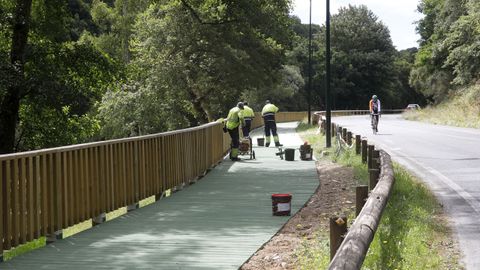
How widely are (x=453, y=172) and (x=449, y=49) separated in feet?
117

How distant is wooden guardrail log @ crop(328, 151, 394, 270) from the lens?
3.67 metres

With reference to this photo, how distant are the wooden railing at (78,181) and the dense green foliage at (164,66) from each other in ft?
19.1

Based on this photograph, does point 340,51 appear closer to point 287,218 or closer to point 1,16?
point 1,16

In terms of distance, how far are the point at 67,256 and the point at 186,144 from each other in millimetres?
6699

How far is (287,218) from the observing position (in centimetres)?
891

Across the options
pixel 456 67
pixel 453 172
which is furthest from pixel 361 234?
pixel 456 67

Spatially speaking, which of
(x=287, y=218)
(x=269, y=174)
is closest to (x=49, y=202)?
(x=287, y=218)

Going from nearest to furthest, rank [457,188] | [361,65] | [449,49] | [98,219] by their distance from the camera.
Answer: [98,219]
[457,188]
[449,49]
[361,65]

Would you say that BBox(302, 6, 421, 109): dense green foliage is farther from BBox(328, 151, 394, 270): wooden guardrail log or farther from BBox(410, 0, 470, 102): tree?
BBox(328, 151, 394, 270): wooden guardrail log

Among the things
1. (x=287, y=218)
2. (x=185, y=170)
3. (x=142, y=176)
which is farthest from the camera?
(x=185, y=170)

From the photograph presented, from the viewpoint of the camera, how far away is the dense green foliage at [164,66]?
704 inches

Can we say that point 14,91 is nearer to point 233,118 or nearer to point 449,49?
point 233,118

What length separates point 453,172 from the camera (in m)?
13.3

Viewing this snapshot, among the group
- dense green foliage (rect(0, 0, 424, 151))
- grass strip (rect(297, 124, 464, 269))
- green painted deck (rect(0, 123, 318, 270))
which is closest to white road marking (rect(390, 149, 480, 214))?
grass strip (rect(297, 124, 464, 269))
